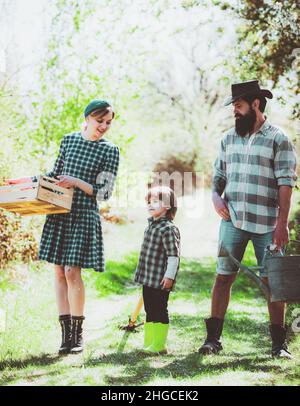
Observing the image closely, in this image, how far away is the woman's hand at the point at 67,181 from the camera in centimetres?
380

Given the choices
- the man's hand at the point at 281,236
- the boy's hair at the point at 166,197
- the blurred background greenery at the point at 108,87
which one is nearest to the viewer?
the man's hand at the point at 281,236

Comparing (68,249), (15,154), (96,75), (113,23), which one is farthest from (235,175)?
(113,23)

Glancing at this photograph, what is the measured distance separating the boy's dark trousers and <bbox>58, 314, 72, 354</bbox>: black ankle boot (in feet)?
1.82

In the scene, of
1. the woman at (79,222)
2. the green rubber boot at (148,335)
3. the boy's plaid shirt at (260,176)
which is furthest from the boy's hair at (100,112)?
the green rubber boot at (148,335)

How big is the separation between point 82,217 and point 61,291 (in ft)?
1.78

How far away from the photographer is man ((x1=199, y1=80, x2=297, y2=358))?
3.78 metres

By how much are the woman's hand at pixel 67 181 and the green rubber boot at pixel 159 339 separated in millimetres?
1137

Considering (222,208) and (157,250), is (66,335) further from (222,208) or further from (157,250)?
(222,208)

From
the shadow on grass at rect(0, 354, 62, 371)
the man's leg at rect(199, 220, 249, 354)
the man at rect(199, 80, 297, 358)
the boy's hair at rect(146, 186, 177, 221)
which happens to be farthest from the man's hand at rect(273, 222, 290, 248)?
the shadow on grass at rect(0, 354, 62, 371)

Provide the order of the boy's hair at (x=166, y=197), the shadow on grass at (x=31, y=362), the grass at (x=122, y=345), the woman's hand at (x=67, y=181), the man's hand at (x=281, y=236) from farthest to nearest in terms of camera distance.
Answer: the boy's hair at (x=166, y=197), the woman's hand at (x=67, y=181), the man's hand at (x=281, y=236), the shadow on grass at (x=31, y=362), the grass at (x=122, y=345)

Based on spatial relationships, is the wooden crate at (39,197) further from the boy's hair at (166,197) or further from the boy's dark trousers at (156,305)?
the boy's dark trousers at (156,305)

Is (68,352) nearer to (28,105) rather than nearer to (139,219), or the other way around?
(28,105)

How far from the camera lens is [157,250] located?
4.04 m

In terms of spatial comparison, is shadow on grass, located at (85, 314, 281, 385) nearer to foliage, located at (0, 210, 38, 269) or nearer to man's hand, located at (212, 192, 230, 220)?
man's hand, located at (212, 192, 230, 220)
